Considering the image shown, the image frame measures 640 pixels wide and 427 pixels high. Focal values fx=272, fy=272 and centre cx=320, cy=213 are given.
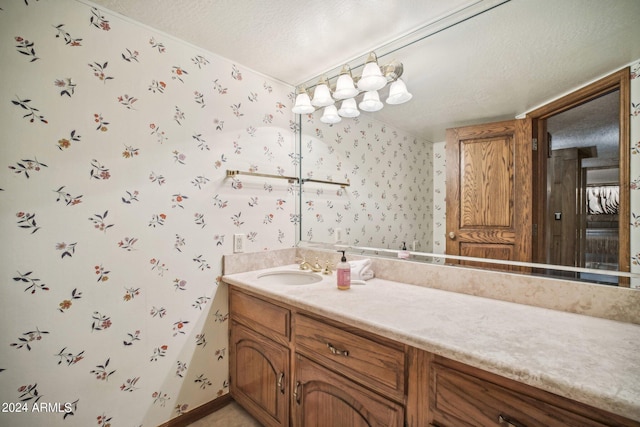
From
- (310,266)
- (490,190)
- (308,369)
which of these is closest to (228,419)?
(308,369)

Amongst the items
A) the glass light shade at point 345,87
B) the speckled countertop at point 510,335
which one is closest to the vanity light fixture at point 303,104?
the glass light shade at point 345,87

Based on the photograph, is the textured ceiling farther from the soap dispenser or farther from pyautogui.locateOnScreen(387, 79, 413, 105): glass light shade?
the soap dispenser

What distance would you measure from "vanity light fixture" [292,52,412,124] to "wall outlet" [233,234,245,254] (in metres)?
0.92

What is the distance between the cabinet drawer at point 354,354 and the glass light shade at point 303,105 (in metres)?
1.32

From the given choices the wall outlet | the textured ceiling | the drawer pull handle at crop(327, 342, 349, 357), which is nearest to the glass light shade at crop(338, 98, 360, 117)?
the textured ceiling

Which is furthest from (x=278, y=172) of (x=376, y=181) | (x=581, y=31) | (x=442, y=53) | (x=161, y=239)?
(x=581, y=31)

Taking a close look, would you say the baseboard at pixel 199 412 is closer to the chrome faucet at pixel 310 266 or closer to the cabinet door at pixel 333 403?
the cabinet door at pixel 333 403

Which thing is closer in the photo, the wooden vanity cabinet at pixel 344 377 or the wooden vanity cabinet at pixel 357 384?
the wooden vanity cabinet at pixel 357 384

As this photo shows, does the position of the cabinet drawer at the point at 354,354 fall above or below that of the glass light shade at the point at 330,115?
below

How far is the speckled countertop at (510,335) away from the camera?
1.90 feet

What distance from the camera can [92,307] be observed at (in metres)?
1.22

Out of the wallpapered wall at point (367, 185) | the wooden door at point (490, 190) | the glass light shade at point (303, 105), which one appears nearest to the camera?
the wooden door at point (490, 190)

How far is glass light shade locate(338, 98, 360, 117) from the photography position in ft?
5.65

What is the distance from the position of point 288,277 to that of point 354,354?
34.3 inches
